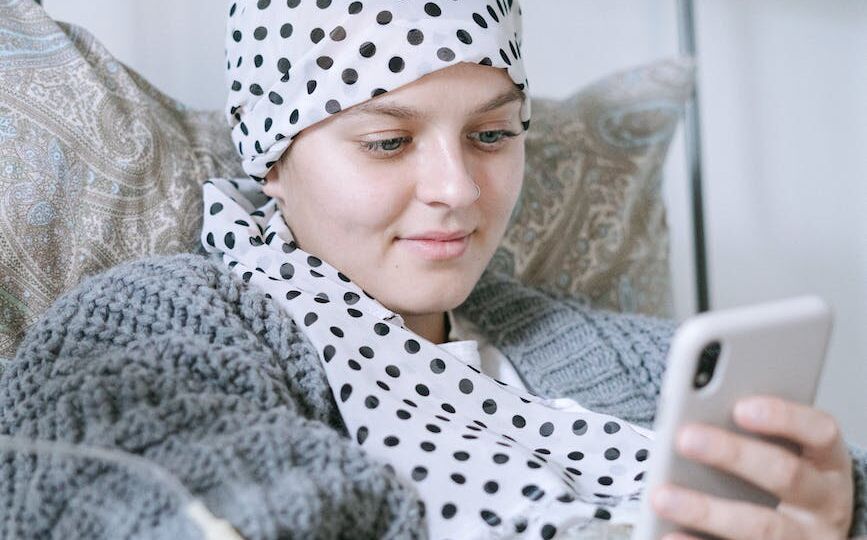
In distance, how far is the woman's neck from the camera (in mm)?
1052

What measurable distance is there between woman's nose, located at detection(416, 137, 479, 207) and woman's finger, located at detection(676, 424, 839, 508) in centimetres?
37

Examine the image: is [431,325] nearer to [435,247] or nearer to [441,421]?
[435,247]

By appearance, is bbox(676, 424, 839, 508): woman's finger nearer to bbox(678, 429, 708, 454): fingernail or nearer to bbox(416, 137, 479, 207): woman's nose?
bbox(678, 429, 708, 454): fingernail

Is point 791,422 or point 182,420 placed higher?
point 791,422

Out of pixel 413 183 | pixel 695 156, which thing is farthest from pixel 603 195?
pixel 413 183

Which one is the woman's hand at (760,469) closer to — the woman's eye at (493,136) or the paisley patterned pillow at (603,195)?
the woman's eye at (493,136)

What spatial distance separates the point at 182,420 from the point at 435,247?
13.7 inches

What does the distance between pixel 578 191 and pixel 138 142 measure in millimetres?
566

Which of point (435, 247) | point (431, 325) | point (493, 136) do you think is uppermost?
point (493, 136)

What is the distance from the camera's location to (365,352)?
2.88ft

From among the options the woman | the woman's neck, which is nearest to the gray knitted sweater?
the woman

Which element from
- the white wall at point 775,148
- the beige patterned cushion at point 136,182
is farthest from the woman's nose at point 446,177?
the white wall at point 775,148

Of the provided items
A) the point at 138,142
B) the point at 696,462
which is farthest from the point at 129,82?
the point at 696,462

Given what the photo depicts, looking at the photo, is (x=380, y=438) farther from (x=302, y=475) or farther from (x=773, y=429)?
(x=773, y=429)
